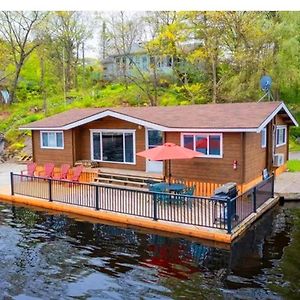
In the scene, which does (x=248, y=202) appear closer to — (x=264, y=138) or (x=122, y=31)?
(x=264, y=138)

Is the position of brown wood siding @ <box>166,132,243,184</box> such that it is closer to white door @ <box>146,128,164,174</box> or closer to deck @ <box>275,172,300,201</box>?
white door @ <box>146,128,164,174</box>

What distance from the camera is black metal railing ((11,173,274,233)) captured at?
7922 mm

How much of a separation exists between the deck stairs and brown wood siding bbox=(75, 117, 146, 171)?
51cm

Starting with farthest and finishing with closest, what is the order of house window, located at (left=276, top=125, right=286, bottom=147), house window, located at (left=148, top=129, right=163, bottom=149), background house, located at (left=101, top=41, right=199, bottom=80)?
1. background house, located at (left=101, top=41, right=199, bottom=80)
2. house window, located at (left=276, top=125, right=286, bottom=147)
3. house window, located at (left=148, top=129, right=163, bottom=149)

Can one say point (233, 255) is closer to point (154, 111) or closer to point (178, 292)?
point (178, 292)

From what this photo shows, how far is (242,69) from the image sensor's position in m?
22.5

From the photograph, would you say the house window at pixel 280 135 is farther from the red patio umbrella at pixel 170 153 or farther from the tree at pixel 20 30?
the tree at pixel 20 30

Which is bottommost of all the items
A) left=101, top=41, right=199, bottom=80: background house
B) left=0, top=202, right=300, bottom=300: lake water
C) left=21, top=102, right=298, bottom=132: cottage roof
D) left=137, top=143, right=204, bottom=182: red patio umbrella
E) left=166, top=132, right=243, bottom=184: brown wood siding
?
left=0, top=202, right=300, bottom=300: lake water

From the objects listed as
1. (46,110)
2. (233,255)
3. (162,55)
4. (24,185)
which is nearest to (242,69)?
(162,55)

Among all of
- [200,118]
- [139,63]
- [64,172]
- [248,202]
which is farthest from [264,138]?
[139,63]

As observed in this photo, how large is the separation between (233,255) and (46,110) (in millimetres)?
22098

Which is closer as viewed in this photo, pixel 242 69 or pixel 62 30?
pixel 242 69

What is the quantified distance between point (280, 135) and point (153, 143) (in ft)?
17.1

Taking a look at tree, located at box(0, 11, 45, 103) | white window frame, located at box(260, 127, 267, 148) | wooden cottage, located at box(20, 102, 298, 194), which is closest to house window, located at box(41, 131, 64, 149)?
wooden cottage, located at box(20, 102, 298, 194)
